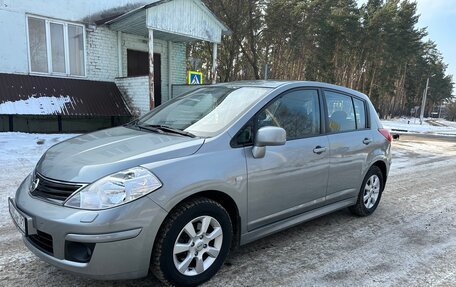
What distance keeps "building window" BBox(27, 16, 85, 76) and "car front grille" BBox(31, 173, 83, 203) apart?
10005 millimetres

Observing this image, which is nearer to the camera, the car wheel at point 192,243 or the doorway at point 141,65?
the car wheel at point 192,243

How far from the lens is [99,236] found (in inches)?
92.7

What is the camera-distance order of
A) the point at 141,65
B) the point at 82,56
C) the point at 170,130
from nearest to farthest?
the point at 170,130, the point at 82,56, the point at 141,65

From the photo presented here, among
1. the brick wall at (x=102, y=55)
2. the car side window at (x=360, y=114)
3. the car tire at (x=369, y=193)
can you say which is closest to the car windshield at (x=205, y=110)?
the car side window at (x=360, y=114)

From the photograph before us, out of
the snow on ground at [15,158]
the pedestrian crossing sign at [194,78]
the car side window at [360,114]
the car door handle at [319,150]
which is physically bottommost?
the snow on ground at [15,158]

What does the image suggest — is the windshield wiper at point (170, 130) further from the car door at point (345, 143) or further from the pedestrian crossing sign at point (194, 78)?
the pedestrian crossing sign at point (194, 78)

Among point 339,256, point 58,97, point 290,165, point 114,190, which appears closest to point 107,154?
point 114,190

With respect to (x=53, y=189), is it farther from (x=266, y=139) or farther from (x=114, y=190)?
(x=266, y=139)

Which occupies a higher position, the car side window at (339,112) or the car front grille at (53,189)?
the car side window at (339,112)

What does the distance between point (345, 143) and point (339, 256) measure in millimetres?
1326

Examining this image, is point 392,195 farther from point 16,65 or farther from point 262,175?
point 16,65

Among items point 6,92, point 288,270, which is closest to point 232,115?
point 288,270

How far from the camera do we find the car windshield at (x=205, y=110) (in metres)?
3.25

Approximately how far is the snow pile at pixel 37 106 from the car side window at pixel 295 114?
9.18 meters
